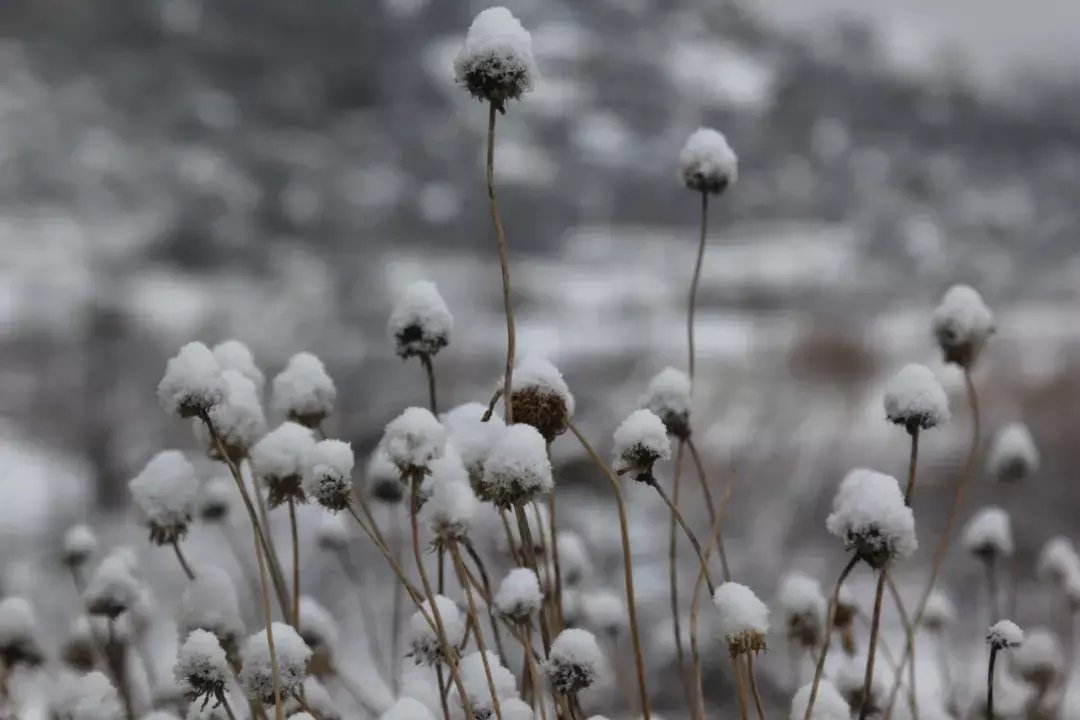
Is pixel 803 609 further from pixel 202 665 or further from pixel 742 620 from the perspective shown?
pixel 202 665

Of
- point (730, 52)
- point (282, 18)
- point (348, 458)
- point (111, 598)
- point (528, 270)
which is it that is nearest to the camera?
point (348, 458)

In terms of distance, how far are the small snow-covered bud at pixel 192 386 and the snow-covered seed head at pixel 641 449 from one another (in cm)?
15

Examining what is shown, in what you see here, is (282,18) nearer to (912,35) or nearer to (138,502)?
(912,35)

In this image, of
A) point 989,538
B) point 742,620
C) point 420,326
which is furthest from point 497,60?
point 989,538

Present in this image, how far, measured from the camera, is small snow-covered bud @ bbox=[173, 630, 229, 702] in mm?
362

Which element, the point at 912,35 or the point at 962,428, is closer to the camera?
the point at 962,428

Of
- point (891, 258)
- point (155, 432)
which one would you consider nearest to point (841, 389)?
point (891, 258)

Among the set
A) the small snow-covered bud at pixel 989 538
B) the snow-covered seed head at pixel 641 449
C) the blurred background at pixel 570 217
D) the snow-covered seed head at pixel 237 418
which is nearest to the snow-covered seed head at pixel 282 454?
the snow-covered seed head at pixel 237 418

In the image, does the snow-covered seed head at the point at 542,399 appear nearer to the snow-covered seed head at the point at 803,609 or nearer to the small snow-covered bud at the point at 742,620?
the small snow-covered bud at the point at 742,620

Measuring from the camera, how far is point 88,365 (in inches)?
133

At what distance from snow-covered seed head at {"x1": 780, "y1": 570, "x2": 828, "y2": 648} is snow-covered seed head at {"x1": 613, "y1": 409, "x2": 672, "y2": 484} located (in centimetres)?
19

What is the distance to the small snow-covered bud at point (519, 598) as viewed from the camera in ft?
1.13

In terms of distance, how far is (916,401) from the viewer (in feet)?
1.33

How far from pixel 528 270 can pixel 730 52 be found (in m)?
1.39
